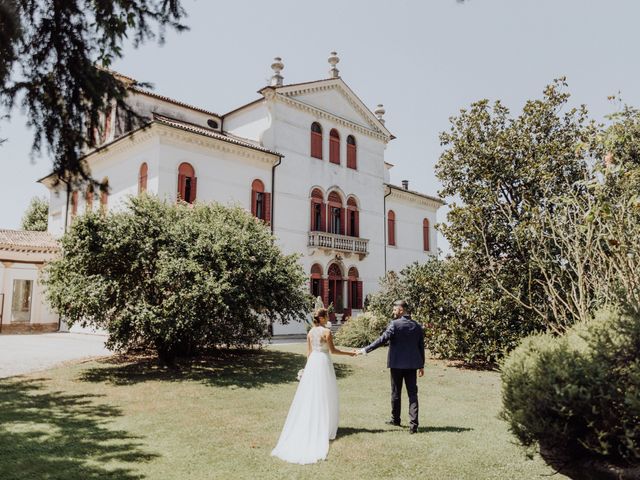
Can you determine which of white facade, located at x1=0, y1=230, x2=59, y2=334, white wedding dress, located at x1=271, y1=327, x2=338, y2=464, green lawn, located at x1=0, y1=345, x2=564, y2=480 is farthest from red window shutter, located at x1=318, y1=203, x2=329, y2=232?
white wedding dress, located at x1=271, y1=327, x2=338, y2=464

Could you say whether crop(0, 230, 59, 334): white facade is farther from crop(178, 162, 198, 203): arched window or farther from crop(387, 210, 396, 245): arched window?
crop(387, 210, 396, 245): arched window

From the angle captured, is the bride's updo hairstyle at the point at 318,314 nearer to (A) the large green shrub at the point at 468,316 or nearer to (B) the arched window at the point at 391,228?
(A) the large green shrub at the point at 468,316

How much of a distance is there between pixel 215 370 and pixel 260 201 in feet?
41.2

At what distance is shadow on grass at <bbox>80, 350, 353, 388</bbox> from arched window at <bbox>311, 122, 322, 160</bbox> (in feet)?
46.4

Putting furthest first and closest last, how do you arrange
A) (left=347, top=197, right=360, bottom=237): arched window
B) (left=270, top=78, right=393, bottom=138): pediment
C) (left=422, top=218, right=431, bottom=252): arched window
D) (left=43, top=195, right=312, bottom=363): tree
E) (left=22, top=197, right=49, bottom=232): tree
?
(left=22, top=197, right=49, bottom=232): tree → (left=422, top=218, right=431, bottom=252): arched window → (left=347, top=197, right=360, bottom=237): arched window → (left=270, top=78, right=393, bottom=138): pediment → (left=43, top=195, right=312, bottom=363): tree

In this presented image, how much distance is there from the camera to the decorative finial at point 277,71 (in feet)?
88.1

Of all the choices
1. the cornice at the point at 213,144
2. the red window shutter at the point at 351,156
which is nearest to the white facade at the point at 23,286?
the cornice at the point at 213,144

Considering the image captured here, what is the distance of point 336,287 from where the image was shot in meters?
28.3

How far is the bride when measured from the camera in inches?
253

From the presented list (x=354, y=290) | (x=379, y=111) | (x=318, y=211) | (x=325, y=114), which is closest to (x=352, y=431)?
(x=318, y=211)

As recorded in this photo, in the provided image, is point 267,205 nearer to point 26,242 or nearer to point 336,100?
point 336,100

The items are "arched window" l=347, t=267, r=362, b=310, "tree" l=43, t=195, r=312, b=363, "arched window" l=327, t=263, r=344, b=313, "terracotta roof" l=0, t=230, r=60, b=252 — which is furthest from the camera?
"arched window" l=347, t=267, r=362, b=310

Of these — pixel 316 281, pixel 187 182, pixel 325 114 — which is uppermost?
pixel 325 114

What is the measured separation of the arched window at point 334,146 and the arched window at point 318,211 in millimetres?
2399
